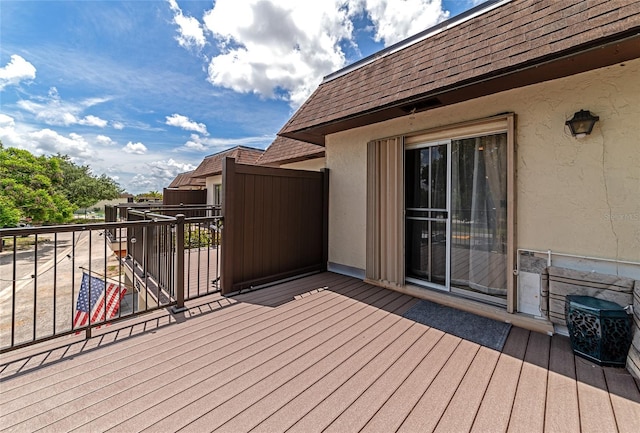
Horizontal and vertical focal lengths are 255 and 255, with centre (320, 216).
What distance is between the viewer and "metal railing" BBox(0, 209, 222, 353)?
95.1 inches

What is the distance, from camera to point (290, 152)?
759 centimetres

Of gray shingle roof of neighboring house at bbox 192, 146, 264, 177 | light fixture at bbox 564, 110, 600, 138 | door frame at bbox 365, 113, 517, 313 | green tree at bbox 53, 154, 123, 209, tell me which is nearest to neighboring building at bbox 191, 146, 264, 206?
gray shingle roof of neighboring house at bbox 192, 146, 264, 177

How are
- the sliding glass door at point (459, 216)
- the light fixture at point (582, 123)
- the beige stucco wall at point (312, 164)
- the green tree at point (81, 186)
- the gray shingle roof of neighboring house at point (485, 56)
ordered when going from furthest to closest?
1. the green tree at point (81, 186)
2. the beige stucco wall at point (312, 164)
3. the sliding glass door at point (459, 216)
4. the light fixture at point (582, 123)
5. the gray shingle roof of neighboring house at point (485, 56)

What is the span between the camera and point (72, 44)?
20.1 feet

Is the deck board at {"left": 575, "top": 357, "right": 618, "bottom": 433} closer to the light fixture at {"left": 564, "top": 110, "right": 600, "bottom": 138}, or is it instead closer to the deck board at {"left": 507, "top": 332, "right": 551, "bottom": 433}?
the deck board at {"left": 507, "top": 332, "right": 551, "bottom": 433}

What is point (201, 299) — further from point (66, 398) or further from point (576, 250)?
point (576, 250)

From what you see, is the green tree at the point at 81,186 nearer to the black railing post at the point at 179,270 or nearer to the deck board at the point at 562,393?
the black railing post at the point at 179,270

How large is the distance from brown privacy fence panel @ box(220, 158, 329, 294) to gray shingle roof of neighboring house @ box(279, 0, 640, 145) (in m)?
1.18

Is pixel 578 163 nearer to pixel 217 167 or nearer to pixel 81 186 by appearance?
pixel 217 167

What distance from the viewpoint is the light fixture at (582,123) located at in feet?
8.38

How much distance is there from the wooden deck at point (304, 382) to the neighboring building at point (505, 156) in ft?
2.83

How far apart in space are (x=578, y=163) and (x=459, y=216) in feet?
4.24

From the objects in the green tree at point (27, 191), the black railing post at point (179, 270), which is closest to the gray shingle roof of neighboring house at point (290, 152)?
the black railing post at point (179, 270)

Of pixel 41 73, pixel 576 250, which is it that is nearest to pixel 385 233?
pixel 576 250
